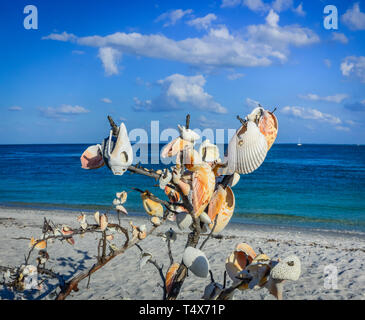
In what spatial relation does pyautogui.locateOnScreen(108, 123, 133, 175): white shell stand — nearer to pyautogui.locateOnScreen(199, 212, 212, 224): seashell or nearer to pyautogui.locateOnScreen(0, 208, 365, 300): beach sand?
pyautogui.locateOnScreen(199, 212, 212, 224): seashell

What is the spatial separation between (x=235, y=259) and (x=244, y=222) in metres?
12.7

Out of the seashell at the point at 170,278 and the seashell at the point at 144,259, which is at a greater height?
the seashell at the point at 170,278

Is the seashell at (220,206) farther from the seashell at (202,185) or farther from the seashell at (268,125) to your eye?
the seashell at (268,125)

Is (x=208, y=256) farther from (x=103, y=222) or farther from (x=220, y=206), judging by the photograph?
(x=220, y=206)

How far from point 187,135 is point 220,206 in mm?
320

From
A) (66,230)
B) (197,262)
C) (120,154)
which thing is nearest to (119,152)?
(120,154)

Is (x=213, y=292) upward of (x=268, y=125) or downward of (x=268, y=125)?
downward

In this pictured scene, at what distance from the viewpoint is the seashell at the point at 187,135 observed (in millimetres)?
870

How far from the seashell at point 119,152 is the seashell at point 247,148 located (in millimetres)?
297

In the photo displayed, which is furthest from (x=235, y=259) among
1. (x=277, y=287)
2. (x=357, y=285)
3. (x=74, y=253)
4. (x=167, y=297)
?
(x=74, y=253)

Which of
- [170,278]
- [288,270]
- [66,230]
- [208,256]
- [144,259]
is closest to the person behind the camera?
[288,270]

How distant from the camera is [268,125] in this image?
976 millimetres

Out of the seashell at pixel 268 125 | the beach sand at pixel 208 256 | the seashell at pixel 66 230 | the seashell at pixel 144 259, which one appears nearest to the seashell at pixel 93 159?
the seashell at pixel 268 125

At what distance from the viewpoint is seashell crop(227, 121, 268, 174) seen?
0.89 m
